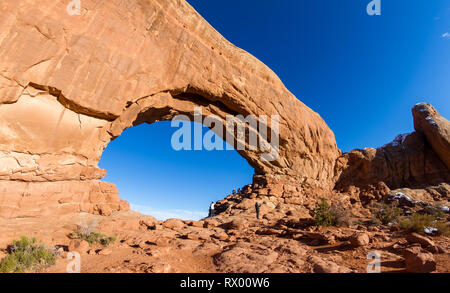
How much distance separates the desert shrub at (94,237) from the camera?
5.46m

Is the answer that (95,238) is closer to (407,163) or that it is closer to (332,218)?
(332,218)

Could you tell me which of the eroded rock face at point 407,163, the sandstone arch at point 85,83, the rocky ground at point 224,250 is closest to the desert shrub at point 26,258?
the rocky ground at point 224,250

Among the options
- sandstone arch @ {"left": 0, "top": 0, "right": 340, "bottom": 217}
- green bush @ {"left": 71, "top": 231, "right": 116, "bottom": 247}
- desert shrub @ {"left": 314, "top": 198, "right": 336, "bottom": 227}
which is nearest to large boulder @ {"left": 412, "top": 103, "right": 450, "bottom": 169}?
desert shrub @ {"left": 314, "top": 198, "right": 336, "bottom": 227}

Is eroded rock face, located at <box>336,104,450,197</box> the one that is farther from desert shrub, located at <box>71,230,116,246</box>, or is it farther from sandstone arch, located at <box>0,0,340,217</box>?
desert shrub, located at <box>71,230,116,246</box>

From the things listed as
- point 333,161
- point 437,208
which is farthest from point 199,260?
point 333,161

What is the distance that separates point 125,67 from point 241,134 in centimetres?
938

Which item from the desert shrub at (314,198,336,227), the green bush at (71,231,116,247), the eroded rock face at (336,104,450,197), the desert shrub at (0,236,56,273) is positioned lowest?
the desert shrub at (0,236,56,273)

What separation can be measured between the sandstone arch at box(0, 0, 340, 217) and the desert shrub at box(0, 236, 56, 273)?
134 inches

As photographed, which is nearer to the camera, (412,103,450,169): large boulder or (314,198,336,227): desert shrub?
(314,198,336,227): desert shrub

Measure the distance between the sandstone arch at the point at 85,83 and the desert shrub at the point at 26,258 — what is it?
11.2ft

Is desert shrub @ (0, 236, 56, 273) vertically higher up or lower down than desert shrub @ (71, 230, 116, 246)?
lower down

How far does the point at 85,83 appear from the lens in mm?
8609

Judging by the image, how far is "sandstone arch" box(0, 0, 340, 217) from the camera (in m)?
7.11
